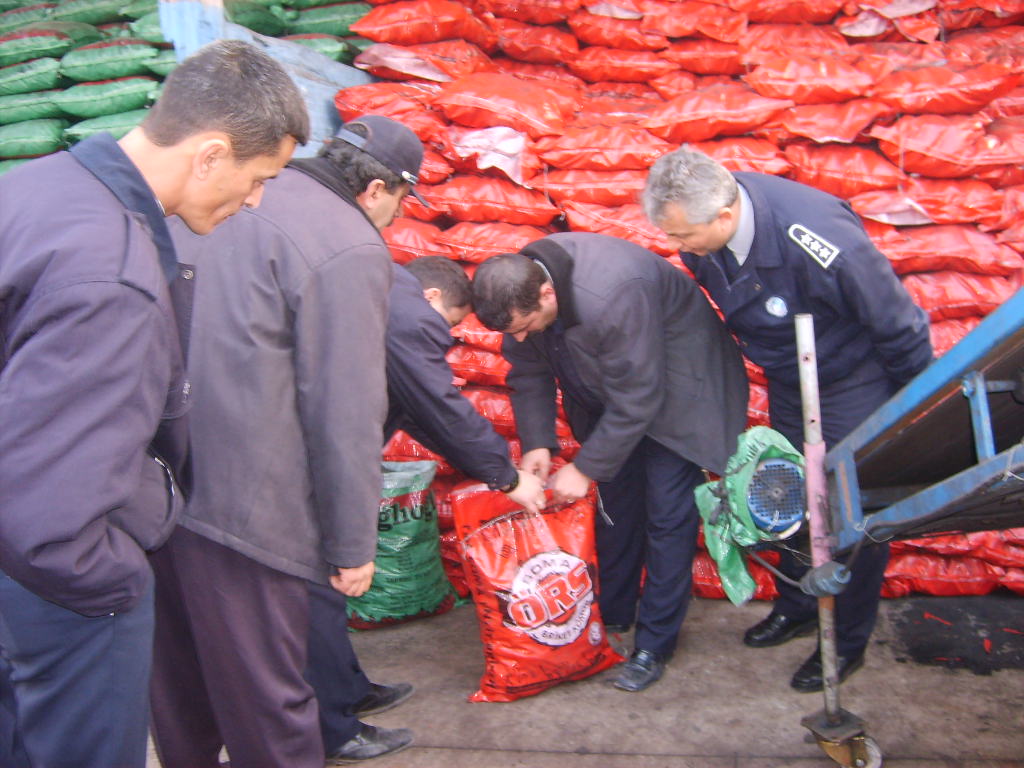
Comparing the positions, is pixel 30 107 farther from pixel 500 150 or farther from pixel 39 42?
pixel 500 150

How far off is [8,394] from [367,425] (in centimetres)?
80

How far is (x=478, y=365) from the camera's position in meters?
3.39

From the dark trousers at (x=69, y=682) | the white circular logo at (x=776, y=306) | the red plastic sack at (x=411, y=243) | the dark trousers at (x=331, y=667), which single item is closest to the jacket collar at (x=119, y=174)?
the dark trousers at (x=69, y=682)

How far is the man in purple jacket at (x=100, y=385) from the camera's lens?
122 cm

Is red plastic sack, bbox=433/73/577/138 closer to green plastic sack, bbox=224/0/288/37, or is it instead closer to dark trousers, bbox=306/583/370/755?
green plastic sack, bbox=224/0/288/37

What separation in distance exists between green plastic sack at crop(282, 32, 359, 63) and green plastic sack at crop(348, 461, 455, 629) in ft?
5.33

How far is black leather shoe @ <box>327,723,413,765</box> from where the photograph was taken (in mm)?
2543

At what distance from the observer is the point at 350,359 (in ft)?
6.11

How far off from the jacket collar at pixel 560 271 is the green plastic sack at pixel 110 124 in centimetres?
174

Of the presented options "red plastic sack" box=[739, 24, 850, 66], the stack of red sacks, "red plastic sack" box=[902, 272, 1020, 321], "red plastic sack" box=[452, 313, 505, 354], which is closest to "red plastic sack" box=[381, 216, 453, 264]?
the stack of red sacks

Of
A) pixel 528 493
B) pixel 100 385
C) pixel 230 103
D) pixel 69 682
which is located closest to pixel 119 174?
pixel 230 103

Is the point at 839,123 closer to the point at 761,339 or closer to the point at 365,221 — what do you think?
the point at 761,339

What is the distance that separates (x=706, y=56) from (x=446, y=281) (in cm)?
145

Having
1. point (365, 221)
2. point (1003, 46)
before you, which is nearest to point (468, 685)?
point (365, 221)
